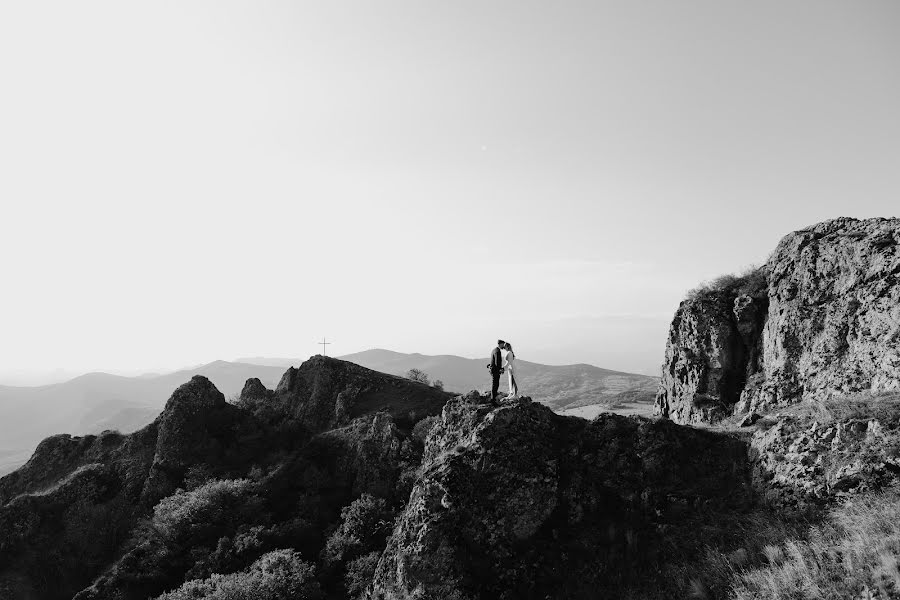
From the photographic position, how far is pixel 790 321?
19.5m

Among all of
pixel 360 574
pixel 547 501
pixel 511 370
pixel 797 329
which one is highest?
pixel 797 329

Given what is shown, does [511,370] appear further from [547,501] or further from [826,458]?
[826,458]

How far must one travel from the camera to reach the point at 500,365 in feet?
56.0

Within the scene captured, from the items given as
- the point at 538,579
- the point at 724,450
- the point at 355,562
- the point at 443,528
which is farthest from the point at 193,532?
the point at 724,450

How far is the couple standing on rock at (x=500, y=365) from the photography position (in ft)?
53.7

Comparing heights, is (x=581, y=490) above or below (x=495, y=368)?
below

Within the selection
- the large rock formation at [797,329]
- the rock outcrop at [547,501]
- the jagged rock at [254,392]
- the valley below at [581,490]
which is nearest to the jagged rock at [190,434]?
the valley below at [581,490]

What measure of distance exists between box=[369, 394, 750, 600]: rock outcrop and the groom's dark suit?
0.99 metres

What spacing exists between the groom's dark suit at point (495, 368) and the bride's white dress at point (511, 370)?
0.26 metres

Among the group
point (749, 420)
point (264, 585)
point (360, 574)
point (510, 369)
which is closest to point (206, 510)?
point (264, 585)

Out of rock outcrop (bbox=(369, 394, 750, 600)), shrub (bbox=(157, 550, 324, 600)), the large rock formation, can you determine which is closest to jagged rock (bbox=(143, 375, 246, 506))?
shrub (bbox=(157, 550, 324, 600))

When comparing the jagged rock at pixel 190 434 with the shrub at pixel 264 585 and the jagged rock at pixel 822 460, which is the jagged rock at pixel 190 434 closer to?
the shrub at pixel 264 585

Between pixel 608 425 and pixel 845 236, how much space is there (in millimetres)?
Result: 14382

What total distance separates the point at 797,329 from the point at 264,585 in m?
24.4
